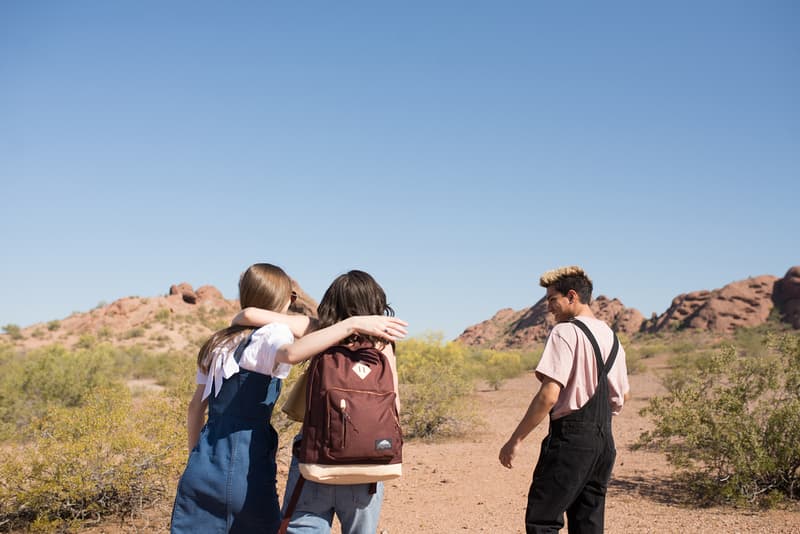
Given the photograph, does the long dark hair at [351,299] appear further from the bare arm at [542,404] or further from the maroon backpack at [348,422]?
the bare arm at [542,404]

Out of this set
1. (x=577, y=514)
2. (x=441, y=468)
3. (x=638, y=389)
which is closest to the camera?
(x=577, y=514)

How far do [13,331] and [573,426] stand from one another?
47968mm

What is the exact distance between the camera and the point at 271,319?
279 cm

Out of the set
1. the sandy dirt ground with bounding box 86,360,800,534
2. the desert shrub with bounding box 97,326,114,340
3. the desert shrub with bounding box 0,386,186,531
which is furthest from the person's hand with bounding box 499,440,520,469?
the desert shrub with bounding box 97,326,114,340

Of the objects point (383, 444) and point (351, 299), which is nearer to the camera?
point (383, 444)

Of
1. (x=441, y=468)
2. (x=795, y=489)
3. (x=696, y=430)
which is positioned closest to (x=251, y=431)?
(x=696, y=430)

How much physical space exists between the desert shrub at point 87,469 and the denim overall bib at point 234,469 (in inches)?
148

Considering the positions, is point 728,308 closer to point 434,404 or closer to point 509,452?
point 434,404

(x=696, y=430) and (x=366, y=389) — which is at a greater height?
(x=366, y=389)

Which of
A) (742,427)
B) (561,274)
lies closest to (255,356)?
(561,274)

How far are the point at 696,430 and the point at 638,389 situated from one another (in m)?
16.3

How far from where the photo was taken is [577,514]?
3779 millimetres

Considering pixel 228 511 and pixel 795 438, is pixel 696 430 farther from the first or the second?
pixel 228 511

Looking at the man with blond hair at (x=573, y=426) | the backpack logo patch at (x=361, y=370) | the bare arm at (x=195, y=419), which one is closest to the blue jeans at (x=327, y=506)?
the backpack logo patch at (x=361, y=370)
